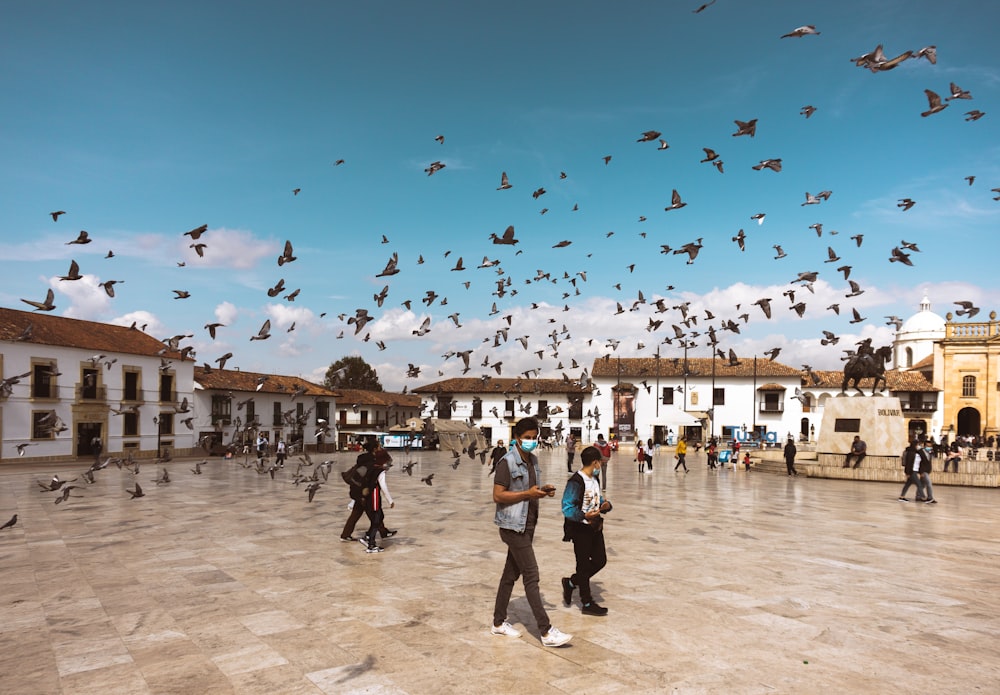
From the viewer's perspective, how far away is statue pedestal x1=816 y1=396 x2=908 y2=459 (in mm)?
21734

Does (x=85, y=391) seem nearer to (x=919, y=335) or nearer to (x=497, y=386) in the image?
(x=497, y=386)

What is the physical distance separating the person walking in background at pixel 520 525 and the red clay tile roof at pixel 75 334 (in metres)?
29.2

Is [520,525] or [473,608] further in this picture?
[473,608]

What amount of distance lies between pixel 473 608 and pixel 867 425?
20.3 meters

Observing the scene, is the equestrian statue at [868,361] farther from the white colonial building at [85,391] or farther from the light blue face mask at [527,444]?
the white colonial building at [85,391]

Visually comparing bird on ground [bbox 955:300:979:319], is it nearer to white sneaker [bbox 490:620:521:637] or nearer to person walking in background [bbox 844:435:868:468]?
person walking in background [bbox 844:435:868:468]

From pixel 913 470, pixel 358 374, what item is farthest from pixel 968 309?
pixel 358 374

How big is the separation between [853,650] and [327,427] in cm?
4792

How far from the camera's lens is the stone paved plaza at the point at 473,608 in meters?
4.36

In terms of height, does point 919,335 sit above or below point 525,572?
above

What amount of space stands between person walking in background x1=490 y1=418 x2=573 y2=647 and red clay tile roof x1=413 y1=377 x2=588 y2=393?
176 ft

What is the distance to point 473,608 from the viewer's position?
5910 millimetres

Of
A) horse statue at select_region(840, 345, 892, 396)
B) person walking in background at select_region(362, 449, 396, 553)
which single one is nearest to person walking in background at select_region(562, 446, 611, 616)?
person walking in background at select_region(362, 449, 396, 553)

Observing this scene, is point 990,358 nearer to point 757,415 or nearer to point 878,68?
point 757,415
